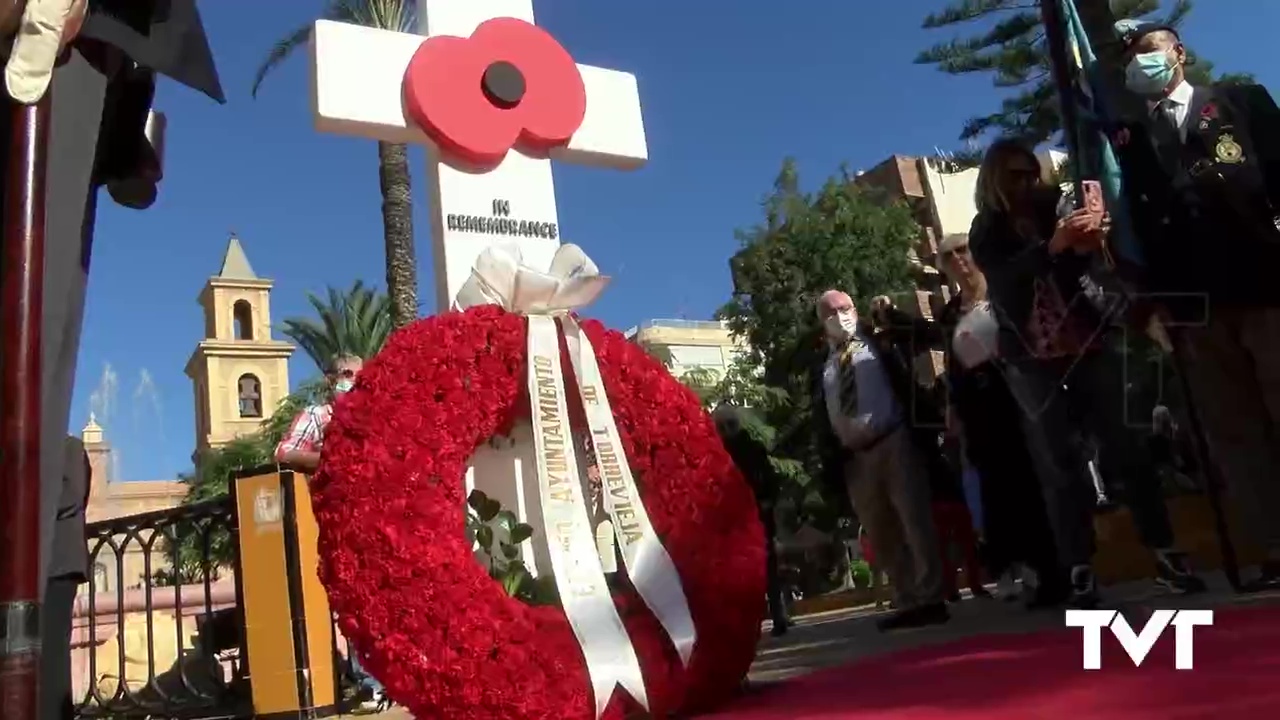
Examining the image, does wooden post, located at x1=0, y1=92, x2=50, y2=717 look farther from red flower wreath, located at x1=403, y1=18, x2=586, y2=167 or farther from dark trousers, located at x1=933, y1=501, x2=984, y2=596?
dark trousers, located at x1=933, y1=501, x2=984, y2=596

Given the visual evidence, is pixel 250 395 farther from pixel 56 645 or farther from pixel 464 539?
pixel 56 645

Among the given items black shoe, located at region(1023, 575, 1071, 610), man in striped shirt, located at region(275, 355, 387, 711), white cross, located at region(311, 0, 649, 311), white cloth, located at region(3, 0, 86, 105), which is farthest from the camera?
man in striped shirt, located at region(275, 355, 387, 711)

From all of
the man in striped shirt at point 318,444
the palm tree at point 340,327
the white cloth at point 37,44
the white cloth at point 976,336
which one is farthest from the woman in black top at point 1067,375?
the palm tree at point 340,327

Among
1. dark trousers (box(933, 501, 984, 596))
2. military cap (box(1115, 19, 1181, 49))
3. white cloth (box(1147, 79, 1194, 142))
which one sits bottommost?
dark trousers (box(933, 501, 984, 596))

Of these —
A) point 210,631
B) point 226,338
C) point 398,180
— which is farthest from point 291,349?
point 210,631

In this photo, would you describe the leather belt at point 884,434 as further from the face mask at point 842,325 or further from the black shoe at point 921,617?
the black shoe at point 921,617

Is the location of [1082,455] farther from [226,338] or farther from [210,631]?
[226,338]

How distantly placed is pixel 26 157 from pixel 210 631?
4727 millimetres

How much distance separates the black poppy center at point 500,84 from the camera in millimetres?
4188

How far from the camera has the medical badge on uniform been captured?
3.81 m

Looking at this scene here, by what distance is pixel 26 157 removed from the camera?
159 cm

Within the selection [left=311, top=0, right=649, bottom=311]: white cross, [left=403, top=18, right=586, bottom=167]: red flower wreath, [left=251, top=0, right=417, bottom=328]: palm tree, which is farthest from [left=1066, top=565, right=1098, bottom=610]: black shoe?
[left=251, top=0, right=417, bottom=328]: palm tree

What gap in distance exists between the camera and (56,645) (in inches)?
80.0

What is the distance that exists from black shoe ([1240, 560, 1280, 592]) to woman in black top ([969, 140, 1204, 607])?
0.19m
